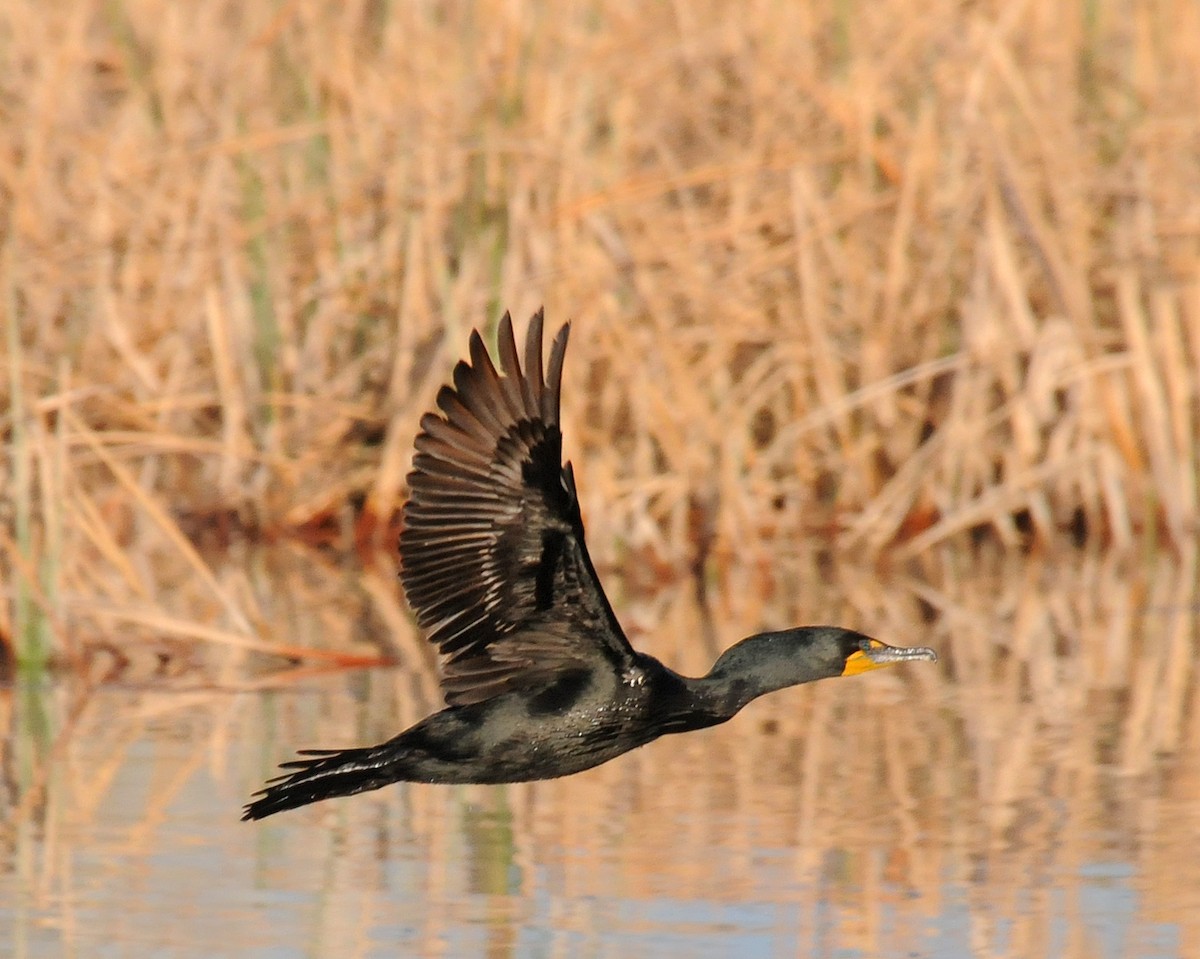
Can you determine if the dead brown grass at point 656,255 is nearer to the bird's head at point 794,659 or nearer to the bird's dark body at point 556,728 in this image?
the bird's head at point 794,659

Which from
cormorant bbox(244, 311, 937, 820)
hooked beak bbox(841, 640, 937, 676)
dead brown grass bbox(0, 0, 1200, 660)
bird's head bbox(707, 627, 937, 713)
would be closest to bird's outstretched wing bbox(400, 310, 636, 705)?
cormorant bbox(244, 311, 937, 820)

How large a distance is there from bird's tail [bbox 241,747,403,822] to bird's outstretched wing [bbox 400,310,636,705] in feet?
0.86

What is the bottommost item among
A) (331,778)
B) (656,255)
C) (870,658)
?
(331,778)

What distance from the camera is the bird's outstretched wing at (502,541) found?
4.45m

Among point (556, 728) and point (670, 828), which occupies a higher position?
point (556, 728)

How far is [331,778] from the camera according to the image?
4.34 metres

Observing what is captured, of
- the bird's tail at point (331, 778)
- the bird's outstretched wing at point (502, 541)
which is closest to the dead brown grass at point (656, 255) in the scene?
the bird's outstretched wing at point (502, 541)

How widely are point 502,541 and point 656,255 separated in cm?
449

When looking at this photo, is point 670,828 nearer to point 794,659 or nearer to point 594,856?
point 594,856

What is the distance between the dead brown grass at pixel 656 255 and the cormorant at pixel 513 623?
4023mm

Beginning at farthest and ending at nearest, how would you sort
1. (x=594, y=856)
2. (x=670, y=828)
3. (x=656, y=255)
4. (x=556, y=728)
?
(x=656, y=255) < (x=670, y=828) < (x=594, y=856) < (x=556, y=728)

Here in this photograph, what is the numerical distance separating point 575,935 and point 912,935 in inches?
26.0

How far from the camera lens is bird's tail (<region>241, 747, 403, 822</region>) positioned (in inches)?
169

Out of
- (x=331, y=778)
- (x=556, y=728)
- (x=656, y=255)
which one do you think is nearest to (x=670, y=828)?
(x=556, y=728)
